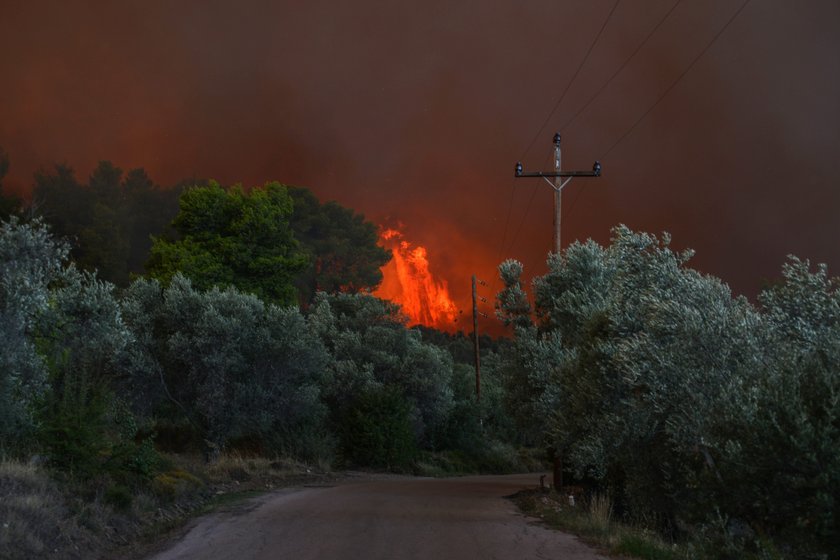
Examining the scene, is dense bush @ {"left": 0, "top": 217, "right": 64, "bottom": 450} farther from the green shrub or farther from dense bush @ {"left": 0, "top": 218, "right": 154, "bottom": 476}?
the green shrub

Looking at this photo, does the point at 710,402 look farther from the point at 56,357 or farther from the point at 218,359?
the point at 218,359

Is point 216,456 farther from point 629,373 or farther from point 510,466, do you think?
point 510,466

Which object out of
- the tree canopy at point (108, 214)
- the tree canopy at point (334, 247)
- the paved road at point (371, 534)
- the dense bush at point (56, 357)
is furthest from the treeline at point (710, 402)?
the tree canopy at point (334, 247)

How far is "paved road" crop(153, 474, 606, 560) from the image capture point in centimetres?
1300

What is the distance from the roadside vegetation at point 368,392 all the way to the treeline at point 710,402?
0.13 ft

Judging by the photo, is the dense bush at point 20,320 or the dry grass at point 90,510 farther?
the dense bush at point 20,320

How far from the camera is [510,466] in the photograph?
55344 millimetres

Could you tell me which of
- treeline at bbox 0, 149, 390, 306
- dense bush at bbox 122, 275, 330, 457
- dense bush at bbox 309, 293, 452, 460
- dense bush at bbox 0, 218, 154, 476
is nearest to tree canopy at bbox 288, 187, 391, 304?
treeline at bbox 0, 149, 390, 306

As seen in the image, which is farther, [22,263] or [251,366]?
[251,366]

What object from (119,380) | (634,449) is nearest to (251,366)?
(119,380)

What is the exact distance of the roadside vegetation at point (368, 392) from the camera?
1007cm

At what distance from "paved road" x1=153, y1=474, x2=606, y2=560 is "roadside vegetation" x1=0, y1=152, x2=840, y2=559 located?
1.26 m

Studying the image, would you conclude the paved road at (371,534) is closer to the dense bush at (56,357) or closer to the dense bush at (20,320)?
the dense bush at (56,357)

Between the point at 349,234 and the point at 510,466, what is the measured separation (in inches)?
906
